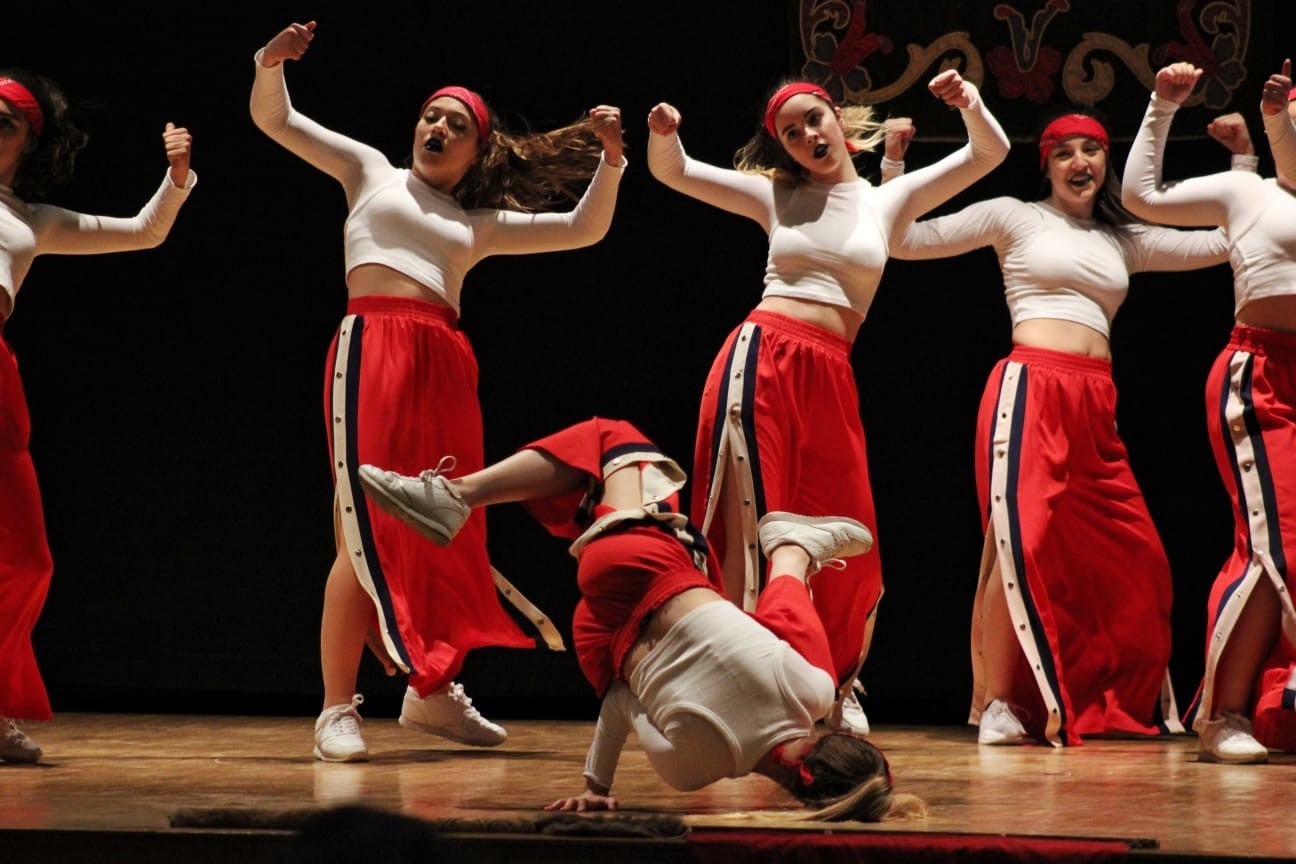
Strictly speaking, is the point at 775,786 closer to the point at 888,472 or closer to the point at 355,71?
the point at 888,472

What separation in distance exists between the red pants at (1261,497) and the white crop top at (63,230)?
2.50m

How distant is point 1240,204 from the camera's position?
4520 millimetres

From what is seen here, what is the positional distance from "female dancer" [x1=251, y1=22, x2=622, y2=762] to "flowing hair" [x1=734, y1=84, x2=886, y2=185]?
390mm

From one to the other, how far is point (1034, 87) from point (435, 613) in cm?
231

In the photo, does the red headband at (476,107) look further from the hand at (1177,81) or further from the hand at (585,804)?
the hand at (585,804)

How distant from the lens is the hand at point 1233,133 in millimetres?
4621

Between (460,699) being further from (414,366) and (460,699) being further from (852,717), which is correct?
(852,717)

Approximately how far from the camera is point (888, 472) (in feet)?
18.4

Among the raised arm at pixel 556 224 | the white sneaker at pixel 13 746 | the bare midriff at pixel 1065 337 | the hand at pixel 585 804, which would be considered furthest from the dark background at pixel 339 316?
the hand at pixel 585 804

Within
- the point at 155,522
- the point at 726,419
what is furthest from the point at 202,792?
the point at 155,522

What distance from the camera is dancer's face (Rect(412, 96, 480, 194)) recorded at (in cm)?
456

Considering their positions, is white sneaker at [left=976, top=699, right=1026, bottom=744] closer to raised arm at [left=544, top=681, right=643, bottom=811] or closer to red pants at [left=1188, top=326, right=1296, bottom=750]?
red pants at [left=1188, top=326, right=1296, bottom=750]

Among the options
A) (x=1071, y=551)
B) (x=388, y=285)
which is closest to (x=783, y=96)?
(x=388, y=285)

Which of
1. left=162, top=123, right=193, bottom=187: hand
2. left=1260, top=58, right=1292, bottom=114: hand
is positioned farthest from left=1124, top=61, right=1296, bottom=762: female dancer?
left=162, top=123, right=193, bottom=187: hand
